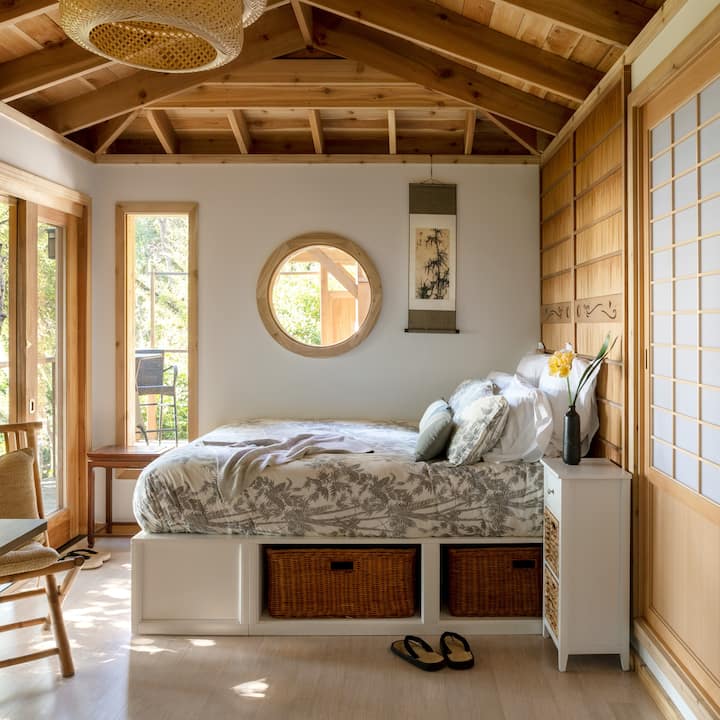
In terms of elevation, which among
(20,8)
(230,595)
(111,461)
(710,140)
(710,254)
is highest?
(20,8)

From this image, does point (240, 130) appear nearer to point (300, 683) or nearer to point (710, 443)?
point (300, 683)

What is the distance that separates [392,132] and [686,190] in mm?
2528

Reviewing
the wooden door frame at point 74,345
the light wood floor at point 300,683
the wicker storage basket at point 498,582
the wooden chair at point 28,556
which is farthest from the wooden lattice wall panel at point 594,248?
the wooden door frame at point 74,345

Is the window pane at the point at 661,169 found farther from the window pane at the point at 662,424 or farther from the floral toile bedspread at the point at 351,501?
the floral toile bedspread at the point at 351,501

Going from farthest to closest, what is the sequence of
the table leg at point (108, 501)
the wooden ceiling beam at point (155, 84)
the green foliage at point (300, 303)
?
the green foliage at point (300, 303) < the table leg at point (108, 501) < the wooden ceiling beam at point (155, 84)

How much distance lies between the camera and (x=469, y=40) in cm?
353

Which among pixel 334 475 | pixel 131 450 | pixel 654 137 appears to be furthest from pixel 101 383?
pixel 654 137

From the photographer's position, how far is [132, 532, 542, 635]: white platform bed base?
10.5 feet

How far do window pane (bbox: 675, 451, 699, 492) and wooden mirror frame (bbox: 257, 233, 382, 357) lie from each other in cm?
257

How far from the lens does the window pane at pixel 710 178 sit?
2.23 m

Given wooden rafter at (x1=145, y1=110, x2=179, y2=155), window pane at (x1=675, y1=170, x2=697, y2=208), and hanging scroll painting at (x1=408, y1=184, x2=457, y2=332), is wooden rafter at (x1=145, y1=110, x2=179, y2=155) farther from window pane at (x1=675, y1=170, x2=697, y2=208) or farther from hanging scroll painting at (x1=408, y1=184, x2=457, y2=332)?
window pane at (x1=675, y1=170, x2=697, y2=208)

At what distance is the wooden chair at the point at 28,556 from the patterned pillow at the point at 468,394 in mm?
1982

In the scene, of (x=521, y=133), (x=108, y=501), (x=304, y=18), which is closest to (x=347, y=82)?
(x=304, y=18)

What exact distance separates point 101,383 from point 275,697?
2893 millimetres
